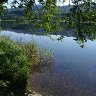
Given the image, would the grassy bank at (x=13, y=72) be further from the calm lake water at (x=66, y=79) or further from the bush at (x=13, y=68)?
the calm lake water at (x=66, y=79)

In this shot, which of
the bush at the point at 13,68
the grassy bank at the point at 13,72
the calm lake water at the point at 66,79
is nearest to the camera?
the grassy bank at the point at 13,72

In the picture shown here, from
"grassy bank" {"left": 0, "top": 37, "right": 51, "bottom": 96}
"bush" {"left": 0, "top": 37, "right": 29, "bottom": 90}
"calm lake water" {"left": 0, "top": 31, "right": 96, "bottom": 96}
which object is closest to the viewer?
"grassy bank" {"left": 0, "top": 37, "right": 51, "bottom": 96}

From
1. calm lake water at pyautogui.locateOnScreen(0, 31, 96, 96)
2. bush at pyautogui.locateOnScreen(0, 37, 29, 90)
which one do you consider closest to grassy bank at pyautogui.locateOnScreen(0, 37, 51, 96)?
bush at pyautogui.locateOnScreen(0, 37, 29, 90)

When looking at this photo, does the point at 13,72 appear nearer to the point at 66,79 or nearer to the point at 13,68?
the point at 13,68

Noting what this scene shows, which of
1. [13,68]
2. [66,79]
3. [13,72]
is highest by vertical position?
[13,68]

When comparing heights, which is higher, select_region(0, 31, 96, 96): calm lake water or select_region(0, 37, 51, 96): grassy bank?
select_region(0, 37, 51, 96): grassy bank

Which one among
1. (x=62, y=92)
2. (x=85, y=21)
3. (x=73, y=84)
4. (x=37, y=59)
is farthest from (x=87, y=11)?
(x=37, y=59)

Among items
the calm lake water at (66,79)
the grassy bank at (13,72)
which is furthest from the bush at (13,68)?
the calm lake water at (66,79)

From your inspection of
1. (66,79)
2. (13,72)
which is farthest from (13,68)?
(66,79)

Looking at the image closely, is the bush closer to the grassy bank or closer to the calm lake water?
the grassy bank

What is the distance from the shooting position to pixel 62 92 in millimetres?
23141

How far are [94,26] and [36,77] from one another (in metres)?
17.4

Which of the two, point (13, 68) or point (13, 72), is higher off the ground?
point (13, 68)

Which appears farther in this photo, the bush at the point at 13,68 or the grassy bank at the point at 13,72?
the bush at the point at 13,68
